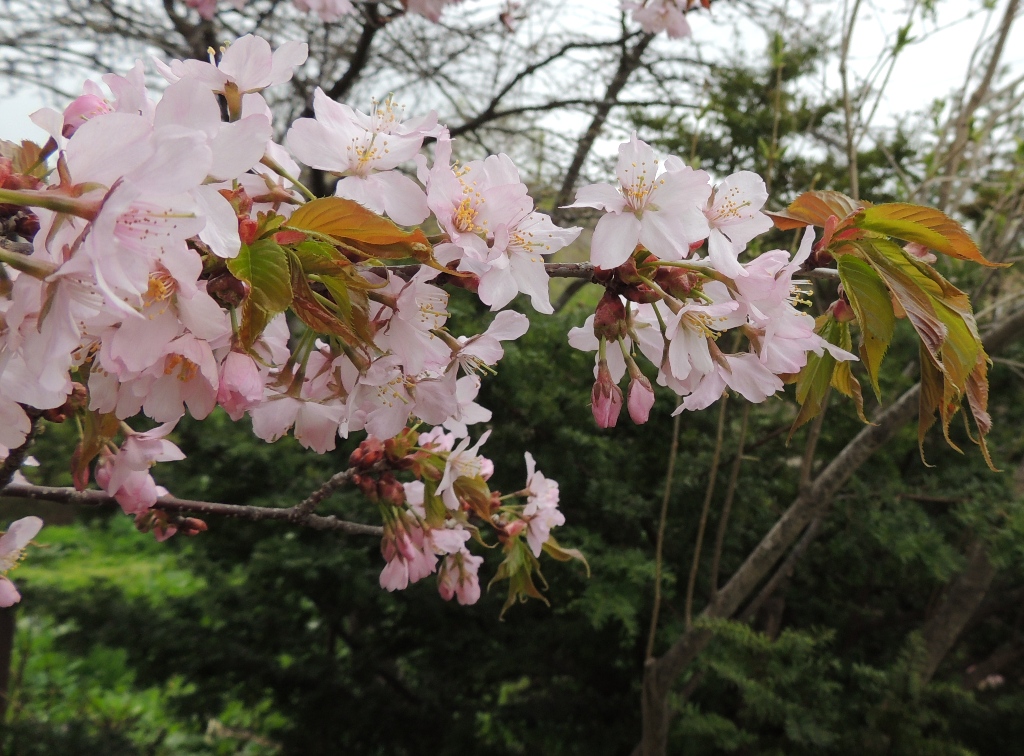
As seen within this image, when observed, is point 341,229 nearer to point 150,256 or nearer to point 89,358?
point 150,256

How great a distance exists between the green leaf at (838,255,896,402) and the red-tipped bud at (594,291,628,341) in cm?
18

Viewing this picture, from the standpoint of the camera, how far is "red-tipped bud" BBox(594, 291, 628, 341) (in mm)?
596

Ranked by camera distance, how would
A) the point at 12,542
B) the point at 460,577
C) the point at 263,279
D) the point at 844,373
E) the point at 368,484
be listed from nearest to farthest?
1. the point at 263,279
2. the point at 844,373
3. the point at 12,542
4. the point at 368,484
5. the point at 460,577

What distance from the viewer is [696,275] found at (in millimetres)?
602

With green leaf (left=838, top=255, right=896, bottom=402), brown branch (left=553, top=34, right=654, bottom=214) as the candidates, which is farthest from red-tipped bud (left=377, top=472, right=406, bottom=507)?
brown branch (left=553, top=34, right=654, bottom=214)

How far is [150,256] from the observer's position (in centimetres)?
40

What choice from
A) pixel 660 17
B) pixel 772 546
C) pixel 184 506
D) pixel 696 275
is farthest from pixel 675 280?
pixel 660 17

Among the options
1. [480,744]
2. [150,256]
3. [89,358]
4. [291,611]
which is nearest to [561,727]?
[480,744]

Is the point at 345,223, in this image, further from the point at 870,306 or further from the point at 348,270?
the point at 870,306

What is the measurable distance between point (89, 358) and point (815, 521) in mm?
1777

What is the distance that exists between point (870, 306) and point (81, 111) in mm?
670

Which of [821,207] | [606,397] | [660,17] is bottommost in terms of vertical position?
[606,397]

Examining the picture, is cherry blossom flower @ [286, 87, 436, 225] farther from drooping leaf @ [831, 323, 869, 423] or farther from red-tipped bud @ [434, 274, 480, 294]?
drooping leaf @ [831, 323, 869, 423]

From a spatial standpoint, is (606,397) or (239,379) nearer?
(239,379)
